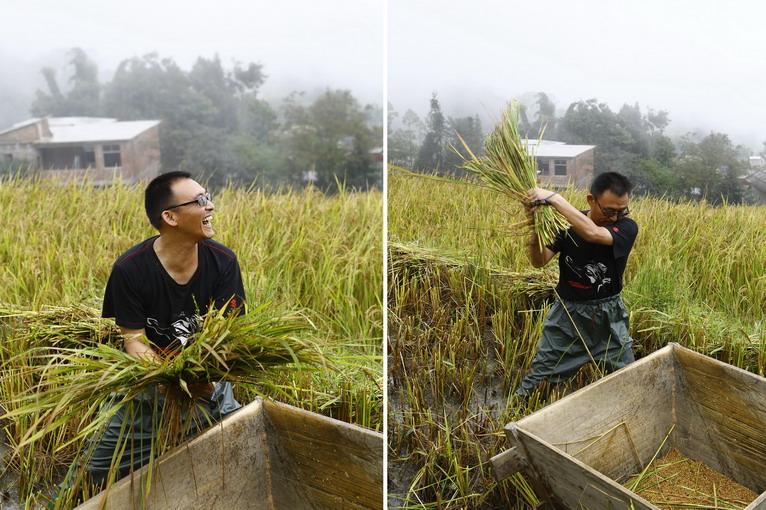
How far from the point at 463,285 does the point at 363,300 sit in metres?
1.04

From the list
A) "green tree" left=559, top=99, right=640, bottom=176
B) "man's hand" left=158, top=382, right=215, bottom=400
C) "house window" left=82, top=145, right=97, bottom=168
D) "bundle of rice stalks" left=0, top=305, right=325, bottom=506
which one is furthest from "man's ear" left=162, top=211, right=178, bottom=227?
"house window" left=82, top=145, right=97, bottom=168

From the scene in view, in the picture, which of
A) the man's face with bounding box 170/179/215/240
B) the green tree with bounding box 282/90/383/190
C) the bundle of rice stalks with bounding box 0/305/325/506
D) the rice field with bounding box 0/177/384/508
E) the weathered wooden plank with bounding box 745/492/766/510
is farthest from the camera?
the green tree with bounding box 282/90/383/190

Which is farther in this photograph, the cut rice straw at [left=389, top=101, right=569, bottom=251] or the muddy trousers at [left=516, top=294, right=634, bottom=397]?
the muddy trousers at [left=516, top=294, right=634, bottom=397]

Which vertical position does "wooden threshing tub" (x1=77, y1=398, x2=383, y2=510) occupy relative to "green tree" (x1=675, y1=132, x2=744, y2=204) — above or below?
below

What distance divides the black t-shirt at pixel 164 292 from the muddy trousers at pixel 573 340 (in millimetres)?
927

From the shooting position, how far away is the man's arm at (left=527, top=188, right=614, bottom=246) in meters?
1.93

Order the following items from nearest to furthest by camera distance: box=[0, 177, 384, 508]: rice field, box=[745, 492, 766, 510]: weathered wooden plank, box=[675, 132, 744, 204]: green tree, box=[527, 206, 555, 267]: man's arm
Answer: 1. box=[745, 492, 766, 510]: weathered wooden plank
2. box=[675, 132, 744, 204]: green tree
3. box=[527, 206, 555, 267]: man's arm
4. box=[0, 177, 384, 508]: rice field

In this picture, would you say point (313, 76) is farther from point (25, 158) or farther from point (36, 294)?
point (36, 294)

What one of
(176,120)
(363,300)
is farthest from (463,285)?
(176,120)

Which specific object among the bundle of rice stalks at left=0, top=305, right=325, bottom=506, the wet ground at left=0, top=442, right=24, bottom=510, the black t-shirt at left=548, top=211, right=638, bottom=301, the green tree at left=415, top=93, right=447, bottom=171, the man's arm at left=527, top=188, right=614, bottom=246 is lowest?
the wet ground at left=0, top=442, right=24, bottom=510

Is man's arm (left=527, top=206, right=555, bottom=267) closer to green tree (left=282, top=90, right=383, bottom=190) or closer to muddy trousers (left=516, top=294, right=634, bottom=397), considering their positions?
muddy trousers (left=516, top=294, right=634, bottom=397)

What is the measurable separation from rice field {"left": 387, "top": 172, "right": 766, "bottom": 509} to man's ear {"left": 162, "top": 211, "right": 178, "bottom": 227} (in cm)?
67

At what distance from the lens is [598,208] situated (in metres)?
2.00

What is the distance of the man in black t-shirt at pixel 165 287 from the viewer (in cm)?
177
